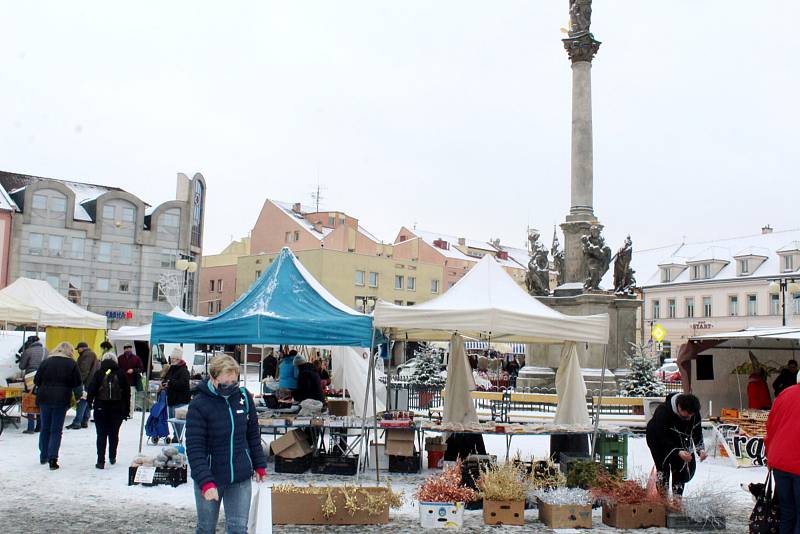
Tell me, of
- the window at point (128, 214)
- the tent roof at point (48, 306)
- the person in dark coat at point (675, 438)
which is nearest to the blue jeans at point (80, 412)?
the tent roof at point (48, 306)

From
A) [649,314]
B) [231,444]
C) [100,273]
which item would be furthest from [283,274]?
[649,314]

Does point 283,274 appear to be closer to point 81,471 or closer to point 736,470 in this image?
point 81,471

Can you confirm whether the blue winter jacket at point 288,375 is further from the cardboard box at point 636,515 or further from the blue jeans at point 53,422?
the cardboard box at point 636,515

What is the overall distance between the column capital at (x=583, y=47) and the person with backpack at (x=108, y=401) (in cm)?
1903

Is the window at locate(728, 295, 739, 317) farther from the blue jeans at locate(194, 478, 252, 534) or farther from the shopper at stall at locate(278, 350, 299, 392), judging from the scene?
the blue jeans at locate(194, 478, 252, 534)

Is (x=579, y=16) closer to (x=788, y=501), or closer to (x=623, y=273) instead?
(x=623, y=273)

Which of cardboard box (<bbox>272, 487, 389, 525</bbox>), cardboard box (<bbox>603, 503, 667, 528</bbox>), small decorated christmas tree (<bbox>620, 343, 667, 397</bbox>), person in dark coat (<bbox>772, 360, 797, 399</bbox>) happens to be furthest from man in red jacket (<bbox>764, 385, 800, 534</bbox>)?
small decorated christmas tree (<bbox>620, 343, 667, 397</bbox>)

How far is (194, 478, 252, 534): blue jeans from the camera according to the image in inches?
238

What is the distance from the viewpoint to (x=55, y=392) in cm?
1199

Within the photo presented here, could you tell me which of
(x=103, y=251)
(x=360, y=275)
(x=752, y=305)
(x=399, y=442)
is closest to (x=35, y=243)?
(x=103, y=251)

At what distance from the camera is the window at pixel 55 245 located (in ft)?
178

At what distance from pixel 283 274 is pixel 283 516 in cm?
546

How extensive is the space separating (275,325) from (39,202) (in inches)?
1844

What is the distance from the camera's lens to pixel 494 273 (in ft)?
43.5
